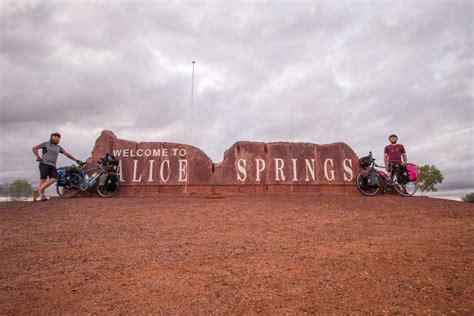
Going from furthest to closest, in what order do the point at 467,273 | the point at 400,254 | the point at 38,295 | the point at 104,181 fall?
1. the point at 104,181
2. the point at 400,254
3. the point at 467,273
4. the point at 38,295

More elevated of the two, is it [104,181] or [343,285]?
[104,181]

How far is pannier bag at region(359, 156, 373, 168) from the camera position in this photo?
1076 centimetres

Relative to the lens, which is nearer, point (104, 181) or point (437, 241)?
point (437, 241)

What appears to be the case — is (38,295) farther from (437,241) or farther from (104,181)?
(104,181)

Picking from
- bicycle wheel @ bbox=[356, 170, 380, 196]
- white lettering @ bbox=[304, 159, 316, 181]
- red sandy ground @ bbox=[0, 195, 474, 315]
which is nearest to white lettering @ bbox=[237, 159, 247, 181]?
white lettering @ bbox=[304, 159, 316, 181]

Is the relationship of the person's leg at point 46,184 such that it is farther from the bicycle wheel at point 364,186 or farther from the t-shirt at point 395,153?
the t-shirt at point 395,153

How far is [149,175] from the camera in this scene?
1070 centimetres

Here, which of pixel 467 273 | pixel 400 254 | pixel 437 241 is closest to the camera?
pixel 467 273

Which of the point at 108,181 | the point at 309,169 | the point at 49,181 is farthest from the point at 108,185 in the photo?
the point at 309,169

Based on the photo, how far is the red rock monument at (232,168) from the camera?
1064 cm

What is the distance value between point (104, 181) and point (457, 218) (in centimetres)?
860

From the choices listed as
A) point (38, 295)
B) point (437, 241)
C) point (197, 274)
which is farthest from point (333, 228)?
point (38, 295)

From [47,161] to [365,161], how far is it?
898 centimetres

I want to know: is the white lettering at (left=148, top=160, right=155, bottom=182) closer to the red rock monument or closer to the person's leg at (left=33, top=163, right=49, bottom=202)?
the red rock monument
